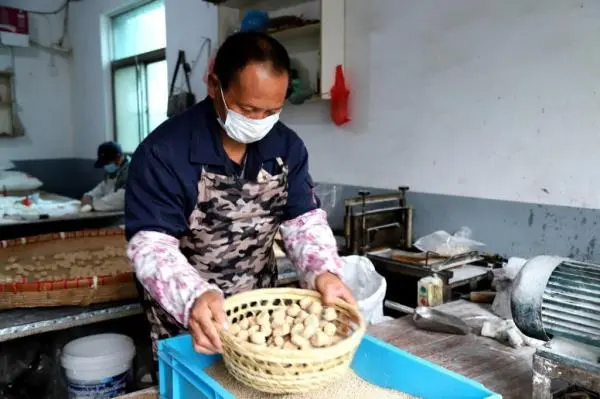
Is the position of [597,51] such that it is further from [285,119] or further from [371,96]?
[285,119]

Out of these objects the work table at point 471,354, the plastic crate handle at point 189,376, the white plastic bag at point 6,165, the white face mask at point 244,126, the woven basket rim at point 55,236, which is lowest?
the work table at point 471,354

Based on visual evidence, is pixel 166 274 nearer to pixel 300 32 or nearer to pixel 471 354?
pixel 471 354

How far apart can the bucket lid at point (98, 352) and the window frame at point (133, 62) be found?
362cm

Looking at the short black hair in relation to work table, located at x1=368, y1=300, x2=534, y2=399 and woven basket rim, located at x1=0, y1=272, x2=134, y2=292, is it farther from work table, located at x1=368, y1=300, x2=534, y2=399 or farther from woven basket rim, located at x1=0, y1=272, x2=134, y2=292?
woven basket rim, located at x1=0, y1=272, x2=134, y2=292

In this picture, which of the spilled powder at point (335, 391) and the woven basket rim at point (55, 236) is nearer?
the spilled powder at point (335, 391)

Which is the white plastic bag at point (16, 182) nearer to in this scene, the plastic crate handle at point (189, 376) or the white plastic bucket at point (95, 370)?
the white plastic bucket at point (95, 370)

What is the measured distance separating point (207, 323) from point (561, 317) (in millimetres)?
810

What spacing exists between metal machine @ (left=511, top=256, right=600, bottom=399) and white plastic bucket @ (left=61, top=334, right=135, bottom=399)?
155 cm

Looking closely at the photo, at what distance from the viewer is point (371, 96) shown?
3150mm

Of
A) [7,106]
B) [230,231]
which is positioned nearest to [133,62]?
[7,106]

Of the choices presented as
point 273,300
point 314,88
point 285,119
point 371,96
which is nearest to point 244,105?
point 273,300

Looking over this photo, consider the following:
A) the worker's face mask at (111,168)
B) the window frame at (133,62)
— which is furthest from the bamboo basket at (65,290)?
the window frame at (133,62)

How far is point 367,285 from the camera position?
235cm

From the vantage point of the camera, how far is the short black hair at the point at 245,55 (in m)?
1.31
